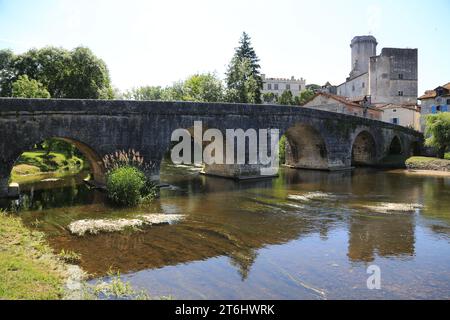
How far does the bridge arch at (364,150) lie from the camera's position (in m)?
38.9

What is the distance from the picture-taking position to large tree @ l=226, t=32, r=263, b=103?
162 ft

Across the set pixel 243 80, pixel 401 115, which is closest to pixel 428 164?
pixel 401 115

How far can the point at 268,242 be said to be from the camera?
40.0 ft

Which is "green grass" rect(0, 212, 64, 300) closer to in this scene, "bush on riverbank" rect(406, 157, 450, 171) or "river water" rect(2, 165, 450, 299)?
"river water" rect(2, 165, 450, 299)

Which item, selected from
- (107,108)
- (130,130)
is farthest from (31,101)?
(130,130)

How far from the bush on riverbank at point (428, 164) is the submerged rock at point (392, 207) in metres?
17.7

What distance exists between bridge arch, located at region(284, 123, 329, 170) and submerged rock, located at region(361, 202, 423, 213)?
13.5 metres

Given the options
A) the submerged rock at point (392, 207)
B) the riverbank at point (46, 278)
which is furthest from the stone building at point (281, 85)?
the riverbank at point (46, 278)

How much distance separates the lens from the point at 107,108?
19.9m

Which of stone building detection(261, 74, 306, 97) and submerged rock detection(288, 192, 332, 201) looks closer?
submerged rock detection(288, 192, 332, 201)

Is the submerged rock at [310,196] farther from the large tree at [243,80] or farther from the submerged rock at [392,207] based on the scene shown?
the large tree at [243,80]

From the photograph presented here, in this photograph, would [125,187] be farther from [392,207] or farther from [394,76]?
[394,76]

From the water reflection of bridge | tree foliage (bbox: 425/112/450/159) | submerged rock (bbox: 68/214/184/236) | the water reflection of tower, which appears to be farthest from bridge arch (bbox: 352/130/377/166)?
submerged rock (bbox: 68/214/184/236)

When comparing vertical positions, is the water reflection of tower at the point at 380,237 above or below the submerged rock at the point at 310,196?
below
